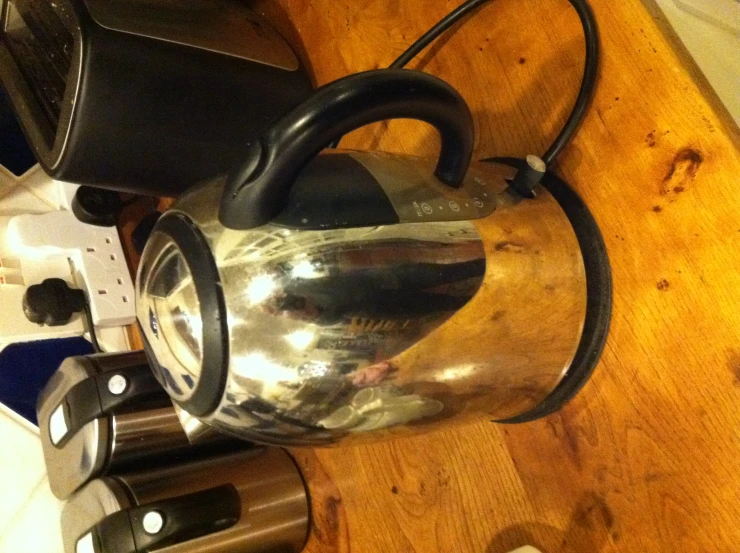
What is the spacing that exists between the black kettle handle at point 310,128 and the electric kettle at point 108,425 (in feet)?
1.53

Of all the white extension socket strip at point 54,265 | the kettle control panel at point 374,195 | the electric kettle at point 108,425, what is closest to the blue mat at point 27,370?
the white extension socket strip at point 54,265

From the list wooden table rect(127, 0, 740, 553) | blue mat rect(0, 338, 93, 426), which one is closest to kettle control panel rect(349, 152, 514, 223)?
wooden table rect(127, 0, 740, 553)

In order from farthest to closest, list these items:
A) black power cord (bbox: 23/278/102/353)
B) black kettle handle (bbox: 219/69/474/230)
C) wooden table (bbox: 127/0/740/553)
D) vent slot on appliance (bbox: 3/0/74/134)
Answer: black power cord (bbox: 23/278/102/353), vent slot on appliance (bbox: 3/0/74/134), wooden table (bbox: 127/0/740/553), black kettle handle (bbox: 219/69/474/230)

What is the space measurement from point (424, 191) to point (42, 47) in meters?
0.55

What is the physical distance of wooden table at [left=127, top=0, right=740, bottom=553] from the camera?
378mm

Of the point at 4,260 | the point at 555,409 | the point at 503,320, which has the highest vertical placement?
the point at 503,320

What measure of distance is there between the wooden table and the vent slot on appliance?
1.31 feet

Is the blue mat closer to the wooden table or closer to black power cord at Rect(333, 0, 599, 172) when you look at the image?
the wooden table

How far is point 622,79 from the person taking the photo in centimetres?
43

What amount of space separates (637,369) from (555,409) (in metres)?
0.07

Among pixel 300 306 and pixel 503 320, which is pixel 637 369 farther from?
pixel 300 306

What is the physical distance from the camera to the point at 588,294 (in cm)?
42

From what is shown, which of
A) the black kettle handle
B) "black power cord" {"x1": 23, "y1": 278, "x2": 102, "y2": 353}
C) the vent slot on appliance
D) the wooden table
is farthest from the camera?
"black power cord" {"x1": 23, "y1": 278, "x2": 102, "y2": 353}

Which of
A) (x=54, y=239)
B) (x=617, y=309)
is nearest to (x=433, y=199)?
(x=617, y=309)
